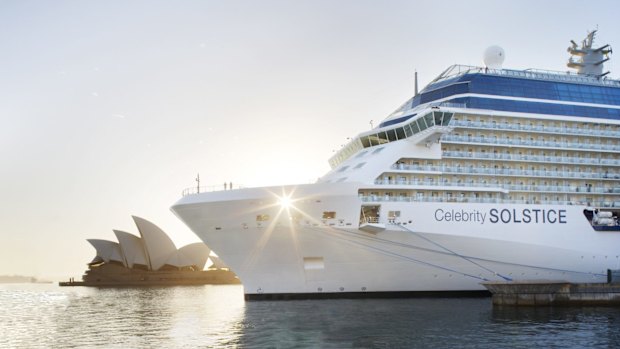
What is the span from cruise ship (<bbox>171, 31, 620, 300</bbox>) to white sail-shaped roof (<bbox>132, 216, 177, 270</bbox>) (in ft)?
150

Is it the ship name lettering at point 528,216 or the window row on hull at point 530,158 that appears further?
→ the window row on hull at point 530,158

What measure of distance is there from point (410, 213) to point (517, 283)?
641cm

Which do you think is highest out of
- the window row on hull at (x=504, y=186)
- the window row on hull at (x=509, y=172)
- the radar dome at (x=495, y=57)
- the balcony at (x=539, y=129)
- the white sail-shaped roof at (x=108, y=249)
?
the radar dome at (x=495, y=57)

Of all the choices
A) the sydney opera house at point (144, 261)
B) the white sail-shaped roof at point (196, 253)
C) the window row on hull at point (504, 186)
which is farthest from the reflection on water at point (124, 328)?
the white sail-shaped roof at point (196, 253)

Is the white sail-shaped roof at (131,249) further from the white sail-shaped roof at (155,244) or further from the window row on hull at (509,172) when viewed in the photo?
the window row on hull at (509,172)

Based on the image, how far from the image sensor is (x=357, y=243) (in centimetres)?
3222

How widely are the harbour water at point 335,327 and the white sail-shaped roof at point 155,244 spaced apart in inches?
1738

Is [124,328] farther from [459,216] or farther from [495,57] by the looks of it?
[495,57]

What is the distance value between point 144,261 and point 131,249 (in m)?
2.53

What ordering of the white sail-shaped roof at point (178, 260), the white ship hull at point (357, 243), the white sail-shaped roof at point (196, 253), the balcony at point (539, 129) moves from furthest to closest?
the white sail-shaped roof at point (196, 253)
the white sail-shaped roof at point (178, 260)
the balcony at point (539, 129)
the white ship hull at point (357, 243)

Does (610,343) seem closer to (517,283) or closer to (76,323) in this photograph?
(517,283)

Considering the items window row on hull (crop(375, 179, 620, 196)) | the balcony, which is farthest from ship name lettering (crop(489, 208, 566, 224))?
the balcony

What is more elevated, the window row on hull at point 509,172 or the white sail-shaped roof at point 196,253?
the window row on hull at point 509,172

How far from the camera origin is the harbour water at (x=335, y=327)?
20.9 meters
